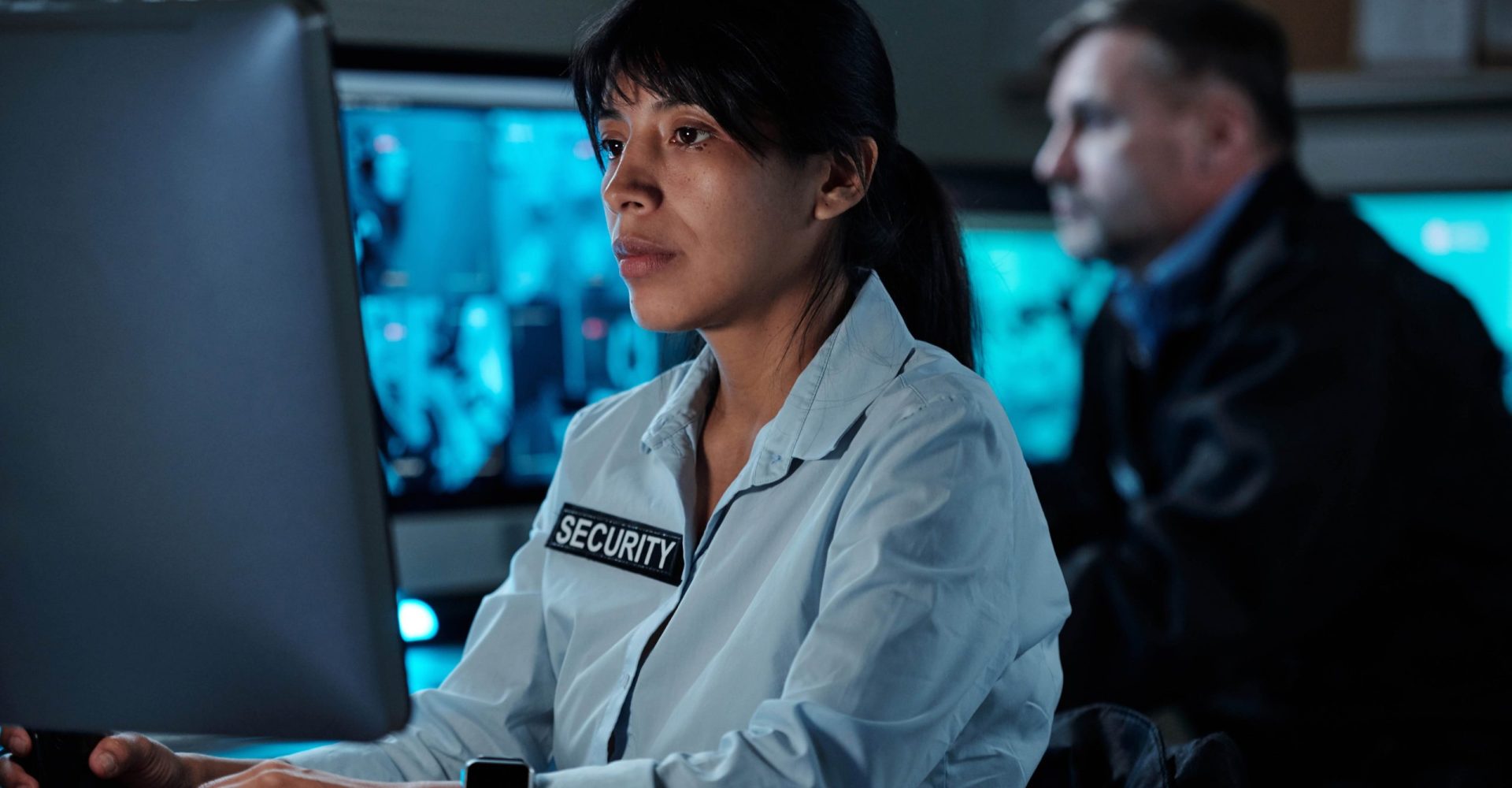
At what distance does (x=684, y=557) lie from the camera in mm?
1052

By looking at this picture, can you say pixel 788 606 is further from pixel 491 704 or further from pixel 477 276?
pixel 477 276

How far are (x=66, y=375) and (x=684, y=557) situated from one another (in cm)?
50

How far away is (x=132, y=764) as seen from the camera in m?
0.85

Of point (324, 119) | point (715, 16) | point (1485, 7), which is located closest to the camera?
point (324, 119)

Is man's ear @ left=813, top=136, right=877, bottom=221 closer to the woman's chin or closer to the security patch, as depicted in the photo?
the woman's chin

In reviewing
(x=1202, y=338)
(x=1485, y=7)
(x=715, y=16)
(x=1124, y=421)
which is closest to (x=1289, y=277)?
(x=1202, y=338)

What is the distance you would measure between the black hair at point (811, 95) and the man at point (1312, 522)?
0.85 metres

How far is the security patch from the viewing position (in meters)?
1.07

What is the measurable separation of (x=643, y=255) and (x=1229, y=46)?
168cm

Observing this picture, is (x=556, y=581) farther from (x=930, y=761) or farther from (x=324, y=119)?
(x=324, y=119)

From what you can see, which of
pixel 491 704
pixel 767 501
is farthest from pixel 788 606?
pixel 491 704

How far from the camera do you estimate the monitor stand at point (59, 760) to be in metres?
0.80

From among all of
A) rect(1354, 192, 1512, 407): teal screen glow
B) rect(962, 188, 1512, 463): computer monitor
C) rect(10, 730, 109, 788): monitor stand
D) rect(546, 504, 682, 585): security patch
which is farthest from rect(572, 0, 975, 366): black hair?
rect(1354, 192, 1512, 407): teal screen glow

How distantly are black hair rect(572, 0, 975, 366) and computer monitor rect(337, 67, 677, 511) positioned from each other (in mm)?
707
